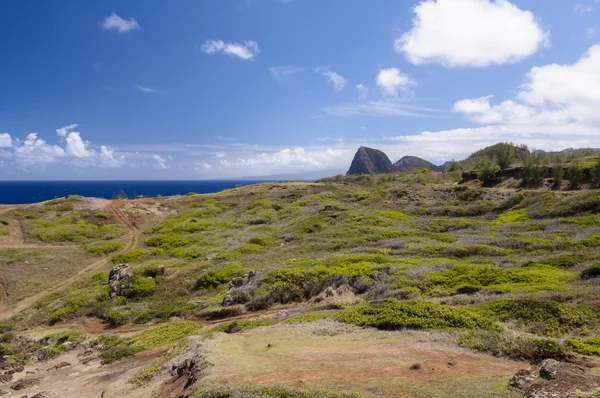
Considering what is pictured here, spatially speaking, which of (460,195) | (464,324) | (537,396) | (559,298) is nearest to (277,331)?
(464,324)

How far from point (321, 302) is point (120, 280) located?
69.5ft

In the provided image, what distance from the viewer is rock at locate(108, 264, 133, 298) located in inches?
1207

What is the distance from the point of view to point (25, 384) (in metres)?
15.8

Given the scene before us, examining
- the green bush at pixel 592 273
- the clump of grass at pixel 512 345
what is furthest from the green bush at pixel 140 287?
the green bush at pixel 592 273

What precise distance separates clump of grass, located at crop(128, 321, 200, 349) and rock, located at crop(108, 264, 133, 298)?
406 inches

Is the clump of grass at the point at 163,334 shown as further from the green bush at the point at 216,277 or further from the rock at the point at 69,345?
the green bush at the point at 216,277

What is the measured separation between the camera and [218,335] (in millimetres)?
15664

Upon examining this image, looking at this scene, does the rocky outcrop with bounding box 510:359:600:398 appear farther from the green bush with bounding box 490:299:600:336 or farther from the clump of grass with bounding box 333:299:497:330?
the clump of grass with bounding box 333:299:497:330

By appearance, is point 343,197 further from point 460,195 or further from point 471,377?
point 471,377

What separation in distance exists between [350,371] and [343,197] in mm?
60776

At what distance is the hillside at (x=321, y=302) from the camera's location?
10.5 meters

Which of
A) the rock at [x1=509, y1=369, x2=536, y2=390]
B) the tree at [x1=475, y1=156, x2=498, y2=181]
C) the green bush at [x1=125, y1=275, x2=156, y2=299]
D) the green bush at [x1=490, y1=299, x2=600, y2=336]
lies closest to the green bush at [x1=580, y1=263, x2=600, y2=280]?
the green bush at [x1=490, y1=299, x2=600, y2=336]

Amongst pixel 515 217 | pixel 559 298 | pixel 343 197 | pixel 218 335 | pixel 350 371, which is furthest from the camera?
pixel 343 197

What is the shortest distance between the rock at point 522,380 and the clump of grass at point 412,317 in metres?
4.54
